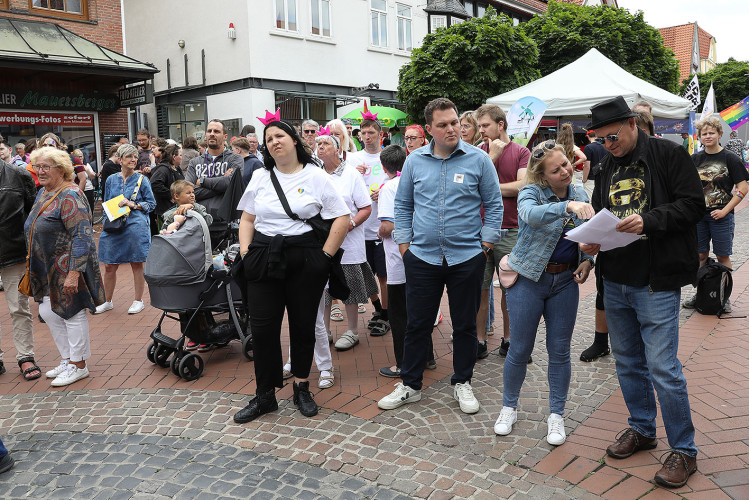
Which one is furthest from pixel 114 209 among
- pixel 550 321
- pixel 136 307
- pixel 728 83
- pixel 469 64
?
pixel 728 83

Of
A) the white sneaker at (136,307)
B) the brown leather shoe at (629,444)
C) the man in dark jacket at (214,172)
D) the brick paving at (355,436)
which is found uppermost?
the man in dark jacket at (214,172)

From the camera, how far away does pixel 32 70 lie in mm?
13109

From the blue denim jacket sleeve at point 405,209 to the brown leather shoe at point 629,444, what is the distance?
1.82 metres

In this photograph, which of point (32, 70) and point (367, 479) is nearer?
point (367, 479)

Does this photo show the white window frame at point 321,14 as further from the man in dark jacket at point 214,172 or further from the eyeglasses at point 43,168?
the eyeglasses at point 43,168

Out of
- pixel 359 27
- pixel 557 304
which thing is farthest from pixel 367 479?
pixel 359 27

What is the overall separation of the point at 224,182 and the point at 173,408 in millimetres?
2776

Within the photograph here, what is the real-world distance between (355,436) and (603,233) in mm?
2007

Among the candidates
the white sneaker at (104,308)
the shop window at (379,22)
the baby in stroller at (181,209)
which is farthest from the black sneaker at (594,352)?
the shop window at (379,22)

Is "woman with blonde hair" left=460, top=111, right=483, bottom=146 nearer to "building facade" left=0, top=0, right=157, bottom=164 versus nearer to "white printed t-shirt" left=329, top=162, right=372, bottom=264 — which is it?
"white printed t-shirt" left=329, top=162, right=372, bottom=264

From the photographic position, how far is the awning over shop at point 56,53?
40.4ft

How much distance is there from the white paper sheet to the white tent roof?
7904mm

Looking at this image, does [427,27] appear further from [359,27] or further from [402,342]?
[402,342]

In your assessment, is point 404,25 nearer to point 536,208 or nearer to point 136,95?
point 136,95
